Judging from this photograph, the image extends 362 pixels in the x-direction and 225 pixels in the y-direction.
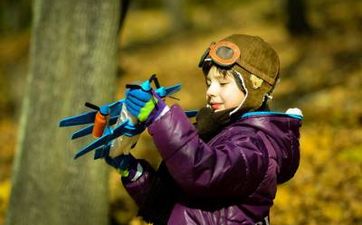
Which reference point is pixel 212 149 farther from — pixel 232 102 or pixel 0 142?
pixel 0 142

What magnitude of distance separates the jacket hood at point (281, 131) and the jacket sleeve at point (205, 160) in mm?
140

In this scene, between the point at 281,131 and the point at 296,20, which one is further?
the point at 296,20

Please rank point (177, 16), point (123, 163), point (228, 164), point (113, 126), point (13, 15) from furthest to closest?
1. point (13, 15)
2. point (177, 16)
3. point (123, 163)
4. point (113, 126)
5. point (228, 164)

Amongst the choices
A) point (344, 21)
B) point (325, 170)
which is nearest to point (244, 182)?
point (325, 170)

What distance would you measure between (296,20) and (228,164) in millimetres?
13496

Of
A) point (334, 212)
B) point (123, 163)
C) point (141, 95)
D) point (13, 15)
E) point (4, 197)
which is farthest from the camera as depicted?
point (13, 15)

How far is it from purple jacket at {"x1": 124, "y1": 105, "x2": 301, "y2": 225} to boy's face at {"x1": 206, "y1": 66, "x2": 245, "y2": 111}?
0.34 ft

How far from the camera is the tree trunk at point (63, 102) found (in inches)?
206

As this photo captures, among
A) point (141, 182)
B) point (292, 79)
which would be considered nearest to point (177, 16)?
point (292, 79)

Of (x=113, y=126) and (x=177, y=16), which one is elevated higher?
(x=177, y=16)

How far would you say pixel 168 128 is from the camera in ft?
8.78

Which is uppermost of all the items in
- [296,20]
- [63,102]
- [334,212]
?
[296,20]

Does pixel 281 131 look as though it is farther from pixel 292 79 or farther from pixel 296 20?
pixel 296 20

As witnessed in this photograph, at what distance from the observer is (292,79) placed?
12383 mm
